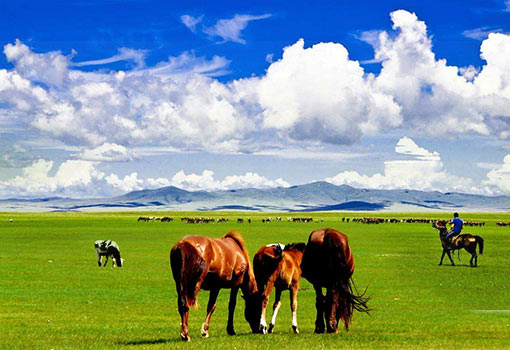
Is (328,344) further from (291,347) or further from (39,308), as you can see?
(39,308)

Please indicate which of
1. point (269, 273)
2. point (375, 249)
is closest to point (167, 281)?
point (269, 273)

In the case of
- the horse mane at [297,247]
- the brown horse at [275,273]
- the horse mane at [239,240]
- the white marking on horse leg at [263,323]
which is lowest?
the white marking on horse leg at [263,323]

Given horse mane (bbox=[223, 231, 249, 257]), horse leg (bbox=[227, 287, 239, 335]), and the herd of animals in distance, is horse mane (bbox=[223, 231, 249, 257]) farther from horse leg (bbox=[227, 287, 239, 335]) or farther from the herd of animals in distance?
horse leg (bbox=[227, 287, 239, 335])

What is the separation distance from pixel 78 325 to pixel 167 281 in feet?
41.1

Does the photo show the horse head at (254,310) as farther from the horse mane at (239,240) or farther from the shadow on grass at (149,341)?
the shadow on grass at (149,341)

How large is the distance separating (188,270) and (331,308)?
Answer: 3456 mm

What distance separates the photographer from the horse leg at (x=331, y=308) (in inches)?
604

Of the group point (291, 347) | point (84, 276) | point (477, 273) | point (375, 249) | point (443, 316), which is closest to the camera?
point (291, 347)

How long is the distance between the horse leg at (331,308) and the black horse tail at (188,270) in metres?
3.02

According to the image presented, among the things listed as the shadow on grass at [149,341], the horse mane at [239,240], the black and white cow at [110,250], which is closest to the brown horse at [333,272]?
the horse mane at [239,240]

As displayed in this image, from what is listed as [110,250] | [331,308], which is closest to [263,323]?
[331,308]

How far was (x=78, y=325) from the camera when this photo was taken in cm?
1728

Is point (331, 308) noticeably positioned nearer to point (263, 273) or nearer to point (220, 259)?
point (263, 273)

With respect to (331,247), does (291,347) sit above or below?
below
